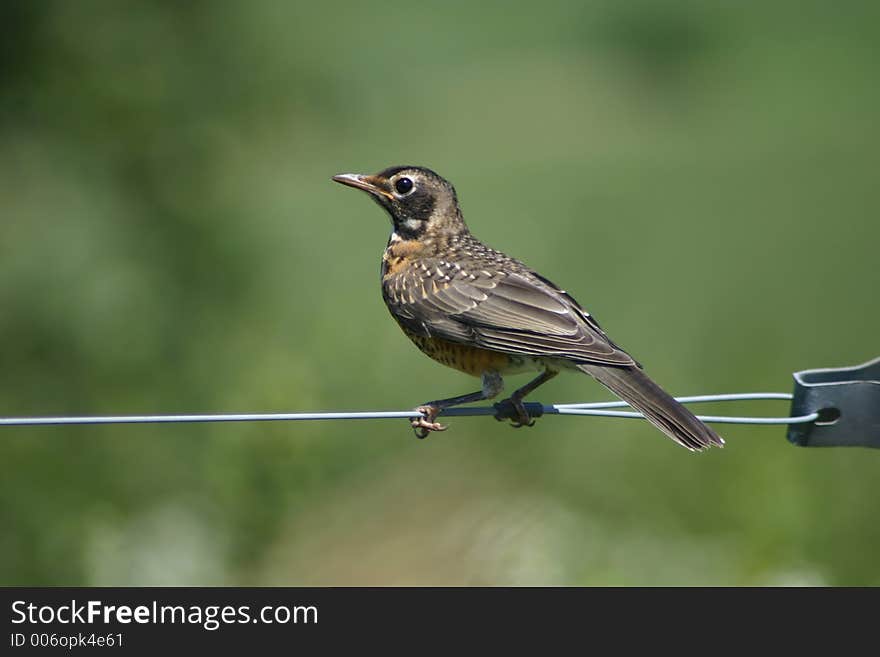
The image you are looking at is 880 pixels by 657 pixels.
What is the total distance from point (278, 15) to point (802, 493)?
4.42 metres

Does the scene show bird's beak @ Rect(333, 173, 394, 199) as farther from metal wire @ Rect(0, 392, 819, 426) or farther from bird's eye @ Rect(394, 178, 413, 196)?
metal wire @ Rect(0, 392, 819, 426)

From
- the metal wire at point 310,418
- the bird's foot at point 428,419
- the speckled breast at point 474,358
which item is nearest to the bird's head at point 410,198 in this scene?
the speckled breast at point 474,358

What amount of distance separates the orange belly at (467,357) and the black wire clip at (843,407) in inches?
58.6

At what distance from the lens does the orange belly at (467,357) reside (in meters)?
6.56

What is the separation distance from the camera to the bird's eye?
753cm

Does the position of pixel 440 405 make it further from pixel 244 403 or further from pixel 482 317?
pixel 244 403

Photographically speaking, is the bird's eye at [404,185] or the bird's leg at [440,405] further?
the bird's eye at [404,185]

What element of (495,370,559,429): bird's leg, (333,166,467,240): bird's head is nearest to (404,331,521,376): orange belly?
(495,370,559,429): bird's leg

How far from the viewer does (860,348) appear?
12.3 m

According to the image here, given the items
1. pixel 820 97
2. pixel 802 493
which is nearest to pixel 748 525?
pixel 802 493

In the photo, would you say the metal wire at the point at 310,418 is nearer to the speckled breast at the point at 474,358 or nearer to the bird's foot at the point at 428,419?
the bird's foot at the point at 428,419

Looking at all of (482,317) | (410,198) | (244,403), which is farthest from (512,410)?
(244,403)

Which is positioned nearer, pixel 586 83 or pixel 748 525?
pixel 748 525

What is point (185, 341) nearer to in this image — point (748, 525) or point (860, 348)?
point (748, 525)
